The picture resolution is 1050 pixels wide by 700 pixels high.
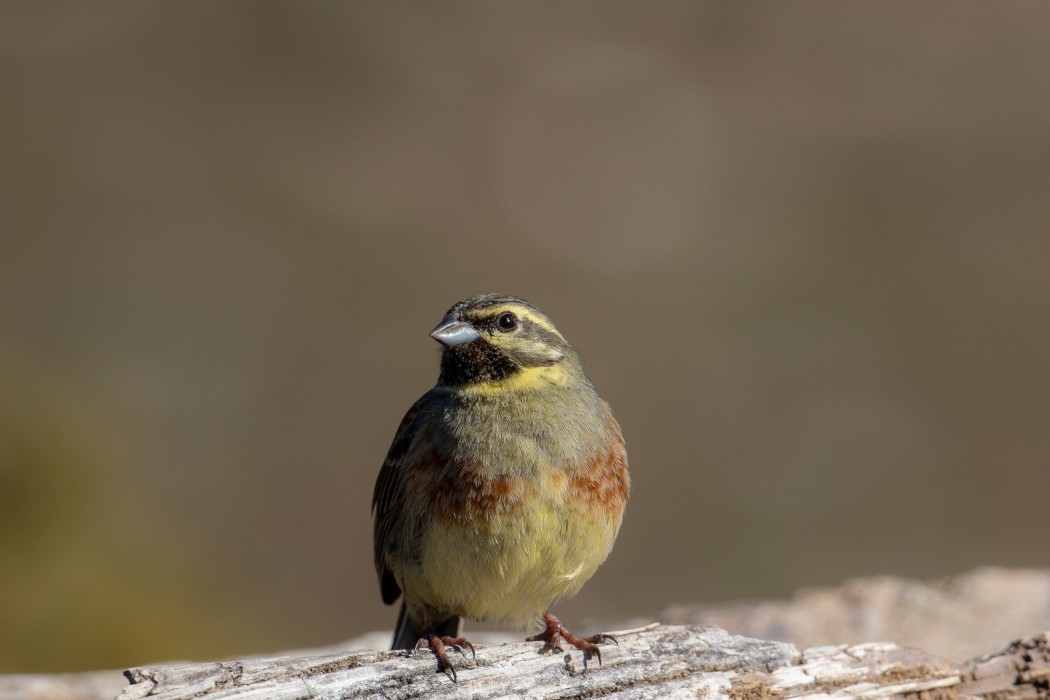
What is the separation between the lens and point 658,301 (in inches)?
535

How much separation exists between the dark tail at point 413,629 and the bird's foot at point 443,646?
573 millimetres

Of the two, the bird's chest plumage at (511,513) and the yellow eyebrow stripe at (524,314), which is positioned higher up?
the yellow eyebrow stripe at (524,314)

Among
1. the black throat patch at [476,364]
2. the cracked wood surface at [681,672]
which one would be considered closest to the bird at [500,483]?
the black throat patch at [476,364]

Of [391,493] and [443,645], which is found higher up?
[391,493]

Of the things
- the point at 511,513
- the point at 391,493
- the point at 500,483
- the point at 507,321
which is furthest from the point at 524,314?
the point at 391,493

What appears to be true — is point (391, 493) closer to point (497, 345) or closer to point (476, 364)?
point (476, 364)

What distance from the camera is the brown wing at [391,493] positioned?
596 cm

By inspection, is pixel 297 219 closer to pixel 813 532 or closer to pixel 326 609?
pixel 326 609

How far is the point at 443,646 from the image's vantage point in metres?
5.35

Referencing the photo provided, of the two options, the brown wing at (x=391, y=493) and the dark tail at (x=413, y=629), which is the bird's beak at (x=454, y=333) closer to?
the brown wing at (x=391, y=493)

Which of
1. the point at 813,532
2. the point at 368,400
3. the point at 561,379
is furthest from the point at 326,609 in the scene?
the point at 561,379

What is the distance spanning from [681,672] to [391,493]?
1.64 metres

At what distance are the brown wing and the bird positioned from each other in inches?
0.5

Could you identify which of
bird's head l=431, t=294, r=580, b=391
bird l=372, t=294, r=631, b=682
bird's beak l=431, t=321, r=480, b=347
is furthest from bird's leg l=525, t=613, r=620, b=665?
bird's beak l=431, t=321, r=480, b=347
